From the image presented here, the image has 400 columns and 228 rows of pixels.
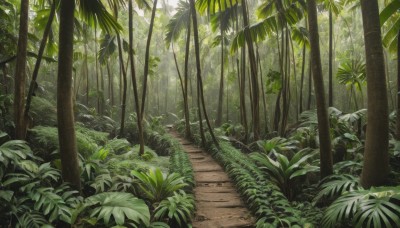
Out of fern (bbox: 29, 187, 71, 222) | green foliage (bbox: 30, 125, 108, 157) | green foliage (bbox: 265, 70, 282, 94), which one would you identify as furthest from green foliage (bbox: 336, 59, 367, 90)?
fern (bbox: 29, 187, 71, 222)

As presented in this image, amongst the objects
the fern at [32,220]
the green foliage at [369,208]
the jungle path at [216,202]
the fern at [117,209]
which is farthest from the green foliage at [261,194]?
the fern at [32,220]

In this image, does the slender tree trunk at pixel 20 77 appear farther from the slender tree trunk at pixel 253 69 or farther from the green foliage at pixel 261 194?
the slender tree trunk at pixel 253 69

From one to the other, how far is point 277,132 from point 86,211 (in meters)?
7.01

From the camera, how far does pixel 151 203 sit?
439 centimetres

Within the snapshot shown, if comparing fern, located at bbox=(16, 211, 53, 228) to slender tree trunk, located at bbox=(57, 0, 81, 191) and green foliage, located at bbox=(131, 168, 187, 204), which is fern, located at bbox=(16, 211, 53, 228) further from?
green foliage, located at bbox=(131, 168, 187, 204)

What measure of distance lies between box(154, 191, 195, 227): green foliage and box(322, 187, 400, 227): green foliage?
1835mm

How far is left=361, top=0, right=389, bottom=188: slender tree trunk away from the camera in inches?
134

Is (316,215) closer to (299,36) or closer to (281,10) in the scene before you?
(281,10)

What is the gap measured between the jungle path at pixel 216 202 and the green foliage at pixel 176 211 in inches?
8.8

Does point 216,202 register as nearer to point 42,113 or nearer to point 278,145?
point 278,145

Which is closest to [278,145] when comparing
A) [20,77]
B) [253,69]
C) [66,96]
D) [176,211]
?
[253,69]

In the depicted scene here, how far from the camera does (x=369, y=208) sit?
3107 mm

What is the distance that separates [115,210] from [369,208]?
3.05m

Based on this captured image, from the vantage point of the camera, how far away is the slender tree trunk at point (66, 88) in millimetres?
3660
